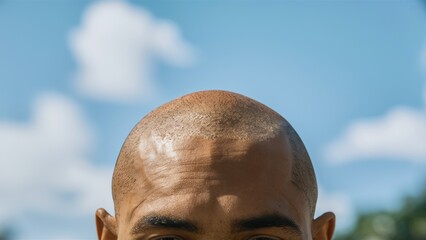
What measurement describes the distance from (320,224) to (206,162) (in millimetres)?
738

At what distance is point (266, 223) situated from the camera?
3959mm

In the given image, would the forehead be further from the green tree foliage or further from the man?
the green tree foliage

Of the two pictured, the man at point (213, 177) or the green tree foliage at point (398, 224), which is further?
the green tree foliage at point (398, 224)

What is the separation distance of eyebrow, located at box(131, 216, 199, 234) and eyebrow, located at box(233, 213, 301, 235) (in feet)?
0.56

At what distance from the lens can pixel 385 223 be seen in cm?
4256

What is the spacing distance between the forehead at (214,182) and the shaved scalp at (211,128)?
0.15 ft

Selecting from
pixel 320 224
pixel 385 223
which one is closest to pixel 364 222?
pixel 385 223

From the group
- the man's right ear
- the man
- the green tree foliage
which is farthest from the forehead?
the green tree foliage

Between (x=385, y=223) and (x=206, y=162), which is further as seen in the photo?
(x=385, y=223)

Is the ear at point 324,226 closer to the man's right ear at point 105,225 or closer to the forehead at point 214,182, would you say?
the forehead at point 214,182

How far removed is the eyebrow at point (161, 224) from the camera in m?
3.91

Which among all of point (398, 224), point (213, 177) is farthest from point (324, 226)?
point (398, 224)

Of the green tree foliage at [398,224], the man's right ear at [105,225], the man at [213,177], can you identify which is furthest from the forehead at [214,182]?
the green tree foliage at [398,224]

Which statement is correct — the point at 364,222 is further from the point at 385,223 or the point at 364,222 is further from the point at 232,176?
the point at 232,176
